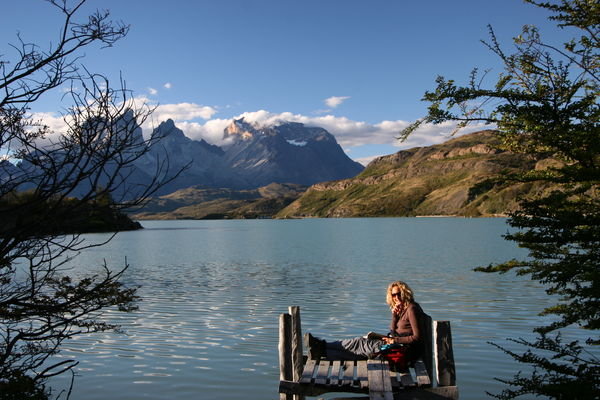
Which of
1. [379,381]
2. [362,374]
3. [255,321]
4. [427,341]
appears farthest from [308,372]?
[255,321]

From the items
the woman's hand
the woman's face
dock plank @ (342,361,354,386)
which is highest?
the woman's face

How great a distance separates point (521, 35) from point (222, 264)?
54.1m

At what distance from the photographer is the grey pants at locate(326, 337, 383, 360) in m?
13.1

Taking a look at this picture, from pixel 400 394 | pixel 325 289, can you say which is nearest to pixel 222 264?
pixel 325 289

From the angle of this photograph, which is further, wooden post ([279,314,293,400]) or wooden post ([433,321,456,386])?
wooden post ([279,314,293,400])

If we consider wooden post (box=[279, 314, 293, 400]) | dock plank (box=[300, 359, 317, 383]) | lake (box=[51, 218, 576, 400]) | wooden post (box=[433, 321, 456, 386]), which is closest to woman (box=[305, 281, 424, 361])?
dock plank (box=[300, 359, 317, 383])

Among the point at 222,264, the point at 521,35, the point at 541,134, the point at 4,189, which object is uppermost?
the point at 521,35

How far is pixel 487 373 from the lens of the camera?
17812 millimetres

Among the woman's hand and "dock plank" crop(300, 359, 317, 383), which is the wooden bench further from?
the woman's hand

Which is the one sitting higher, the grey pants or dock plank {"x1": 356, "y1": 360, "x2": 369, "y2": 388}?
the grey pants

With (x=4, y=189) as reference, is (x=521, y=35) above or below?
above

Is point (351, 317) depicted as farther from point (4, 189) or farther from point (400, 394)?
point (4, 189)

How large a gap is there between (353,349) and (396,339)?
1.17 metres

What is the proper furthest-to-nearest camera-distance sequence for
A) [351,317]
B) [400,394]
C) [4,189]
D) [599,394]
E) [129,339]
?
[351,317], [129,339], [400,394], [599,394], [4,189]
